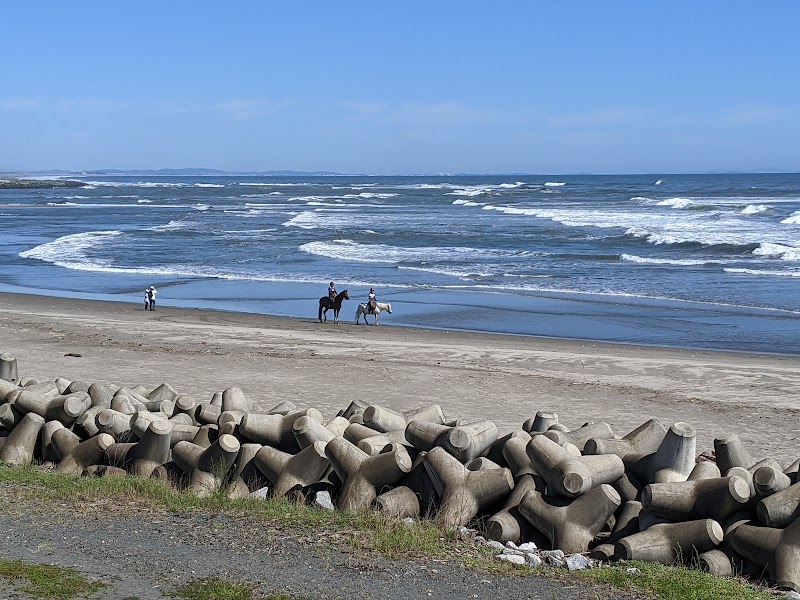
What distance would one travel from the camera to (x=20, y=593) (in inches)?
213

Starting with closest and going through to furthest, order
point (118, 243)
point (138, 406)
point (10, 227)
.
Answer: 1. point (138, 406)
2. point (118, 243)
3. point (10, 227)

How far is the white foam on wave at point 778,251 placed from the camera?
42.4 meters

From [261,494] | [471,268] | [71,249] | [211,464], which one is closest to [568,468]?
[261,494]

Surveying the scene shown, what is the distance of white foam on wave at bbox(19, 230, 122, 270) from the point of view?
139 feet

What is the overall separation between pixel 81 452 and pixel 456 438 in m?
3.46

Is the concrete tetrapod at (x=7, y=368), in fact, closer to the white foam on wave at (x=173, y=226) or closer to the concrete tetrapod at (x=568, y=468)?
the concrete tetrapod at (x=568, y=468)

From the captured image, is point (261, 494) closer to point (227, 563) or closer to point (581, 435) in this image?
point (227, 563)

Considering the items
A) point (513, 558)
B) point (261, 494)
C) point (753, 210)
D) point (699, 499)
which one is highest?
point (699, 499)

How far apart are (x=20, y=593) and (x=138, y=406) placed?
4655 millimetres

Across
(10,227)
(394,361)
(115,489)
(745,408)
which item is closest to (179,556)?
(115,489)

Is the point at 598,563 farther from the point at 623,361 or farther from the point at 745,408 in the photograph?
the point at 623,361

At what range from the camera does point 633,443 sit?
330 inches

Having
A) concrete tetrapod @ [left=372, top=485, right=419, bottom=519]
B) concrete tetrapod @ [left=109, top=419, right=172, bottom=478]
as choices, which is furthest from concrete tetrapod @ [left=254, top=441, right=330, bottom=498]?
concrete tetrapod @ [left=109, top=419, right=172, bottom=478]

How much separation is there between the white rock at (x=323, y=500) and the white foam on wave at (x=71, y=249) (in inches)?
1369
